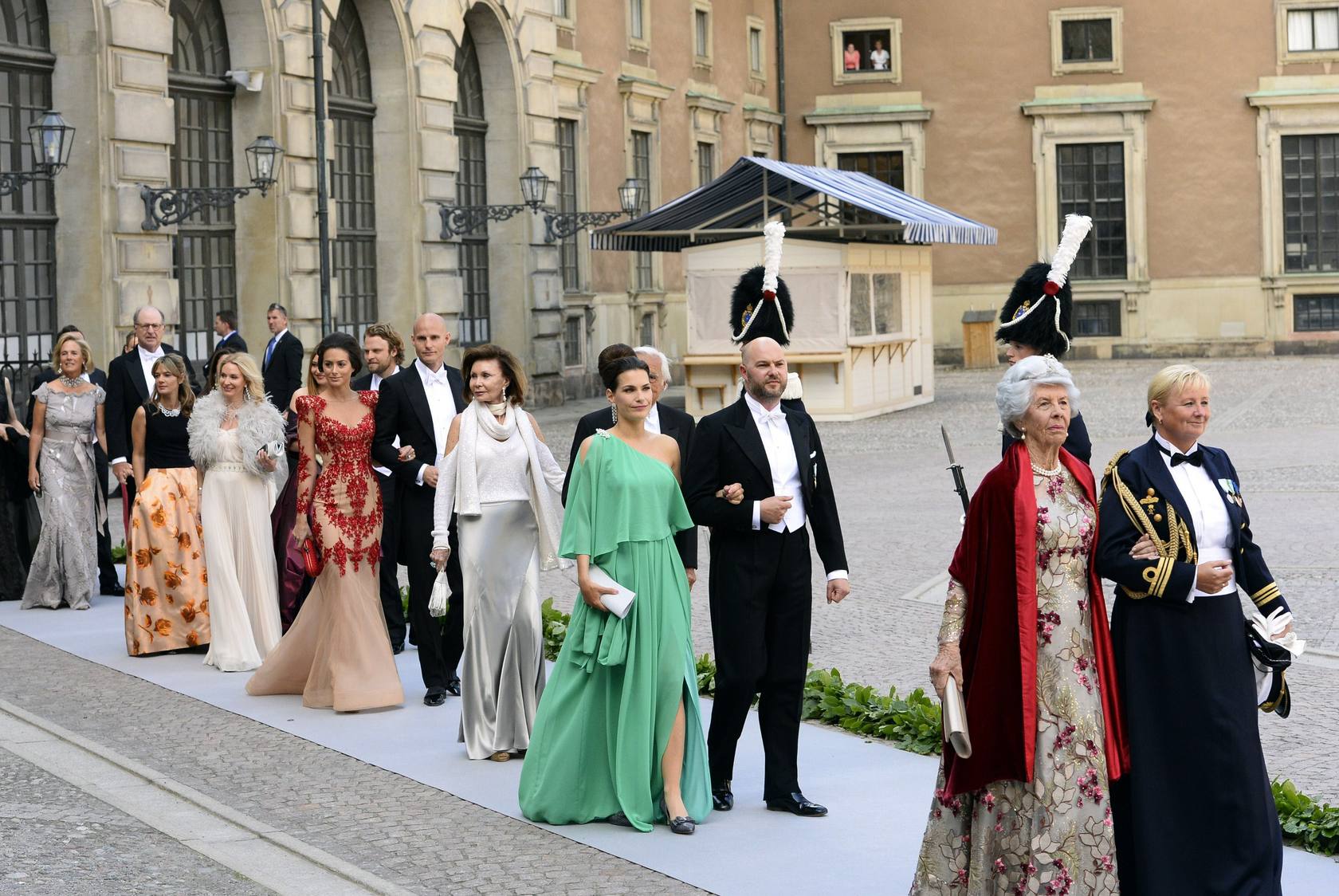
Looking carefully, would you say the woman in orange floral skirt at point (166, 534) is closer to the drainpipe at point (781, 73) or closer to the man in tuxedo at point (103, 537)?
the man in tuxedo at point (103, 537)

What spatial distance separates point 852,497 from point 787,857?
1089cm

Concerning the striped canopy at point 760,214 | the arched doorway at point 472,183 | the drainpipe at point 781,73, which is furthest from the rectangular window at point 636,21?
the striped canopy at point 760,214

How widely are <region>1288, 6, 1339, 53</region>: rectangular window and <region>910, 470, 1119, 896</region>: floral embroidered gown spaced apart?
38.3m

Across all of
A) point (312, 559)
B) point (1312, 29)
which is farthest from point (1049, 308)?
point (1312, 29)

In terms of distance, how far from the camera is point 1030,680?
5.07 m

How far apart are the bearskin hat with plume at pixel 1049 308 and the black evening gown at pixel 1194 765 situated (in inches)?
77.2

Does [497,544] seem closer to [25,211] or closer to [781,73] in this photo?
[25,211]

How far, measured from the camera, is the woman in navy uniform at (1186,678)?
16.9 feet

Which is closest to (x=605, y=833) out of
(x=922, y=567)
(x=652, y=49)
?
(x=922, y=567)

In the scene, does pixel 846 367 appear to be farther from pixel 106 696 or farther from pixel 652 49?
pixel 106 696

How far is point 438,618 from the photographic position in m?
9.86

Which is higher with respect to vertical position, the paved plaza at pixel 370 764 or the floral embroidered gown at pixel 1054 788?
the floral embroidered gown at pixel 1054 788

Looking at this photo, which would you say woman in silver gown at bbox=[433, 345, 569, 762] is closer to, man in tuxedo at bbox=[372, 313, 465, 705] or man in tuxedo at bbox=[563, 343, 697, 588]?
man in tuxedo at bbox=[563, 343, 697, 588]

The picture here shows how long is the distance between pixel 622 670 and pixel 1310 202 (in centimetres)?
3688
